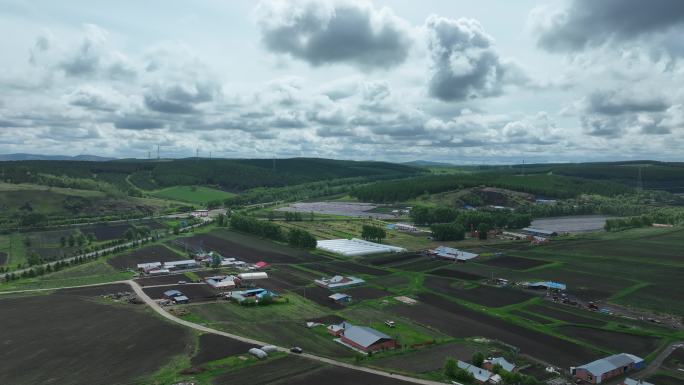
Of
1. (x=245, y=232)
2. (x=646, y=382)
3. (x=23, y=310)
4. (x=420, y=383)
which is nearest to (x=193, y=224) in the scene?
(x=245, y=232)

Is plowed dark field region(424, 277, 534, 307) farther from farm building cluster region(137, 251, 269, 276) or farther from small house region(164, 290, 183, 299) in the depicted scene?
small house region(164, 290, 183, 299)

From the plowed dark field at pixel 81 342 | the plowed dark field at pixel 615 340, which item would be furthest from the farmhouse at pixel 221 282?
the plowed dark field at pixel 615 340

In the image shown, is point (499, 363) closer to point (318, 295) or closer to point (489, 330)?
point (489, 330)

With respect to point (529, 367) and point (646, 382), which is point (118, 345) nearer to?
point (529, 367)

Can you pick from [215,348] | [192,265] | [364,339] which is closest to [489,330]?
[364,339]

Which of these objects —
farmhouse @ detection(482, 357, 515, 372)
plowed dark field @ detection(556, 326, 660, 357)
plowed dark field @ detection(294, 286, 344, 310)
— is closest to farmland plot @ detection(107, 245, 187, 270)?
plowed dark field @ detection(294, 286, 344, 310)

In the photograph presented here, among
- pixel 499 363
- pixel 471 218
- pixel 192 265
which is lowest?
pixel 192 265

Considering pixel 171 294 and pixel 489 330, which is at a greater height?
pixel 489 330
